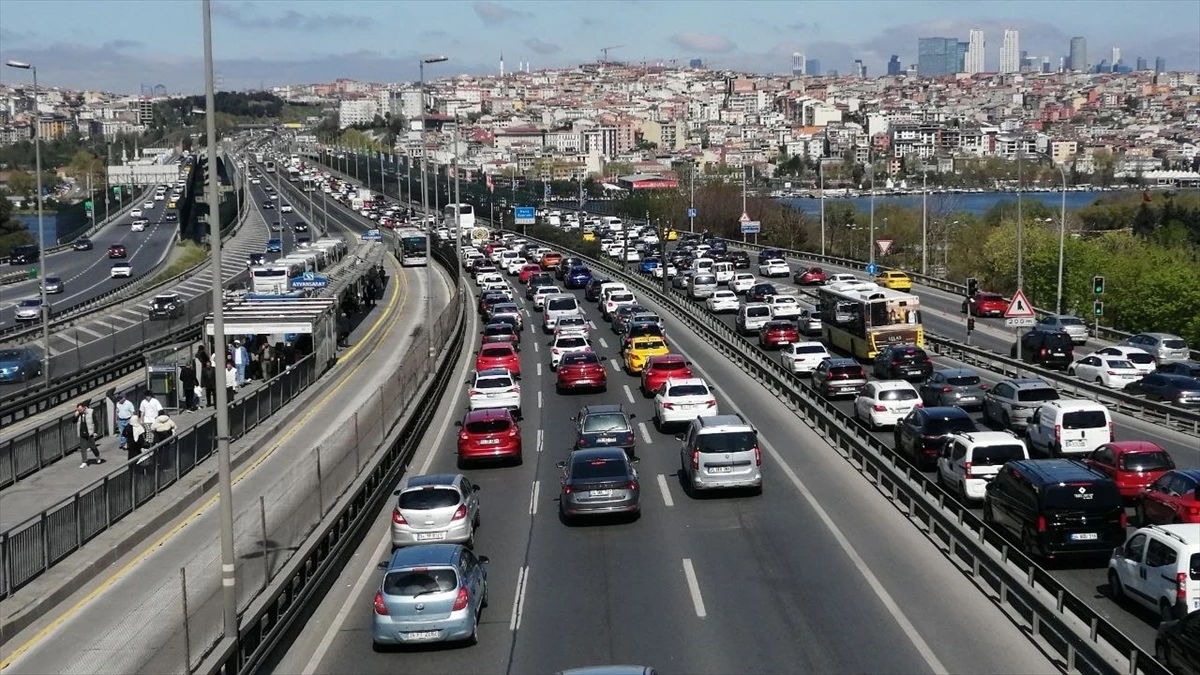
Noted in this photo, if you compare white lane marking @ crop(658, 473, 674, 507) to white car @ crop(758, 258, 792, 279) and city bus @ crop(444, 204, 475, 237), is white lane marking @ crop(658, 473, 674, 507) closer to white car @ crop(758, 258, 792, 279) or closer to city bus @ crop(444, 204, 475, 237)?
white car @ crop(758, 258, 792, 279)

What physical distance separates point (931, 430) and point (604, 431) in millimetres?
6566

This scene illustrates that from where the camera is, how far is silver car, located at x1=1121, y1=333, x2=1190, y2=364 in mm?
44031

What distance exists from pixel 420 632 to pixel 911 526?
959cm

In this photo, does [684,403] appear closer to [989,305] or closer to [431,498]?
[431,498]

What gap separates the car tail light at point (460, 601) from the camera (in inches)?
615

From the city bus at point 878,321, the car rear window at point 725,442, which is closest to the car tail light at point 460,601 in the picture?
the car rear window at point 725,442

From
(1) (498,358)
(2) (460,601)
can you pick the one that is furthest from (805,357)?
(2) (460,601)

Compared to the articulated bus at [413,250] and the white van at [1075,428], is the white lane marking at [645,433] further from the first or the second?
the articulated bus at [413,250]

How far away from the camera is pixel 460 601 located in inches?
616

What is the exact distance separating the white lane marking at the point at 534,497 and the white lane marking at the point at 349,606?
2.67 meters

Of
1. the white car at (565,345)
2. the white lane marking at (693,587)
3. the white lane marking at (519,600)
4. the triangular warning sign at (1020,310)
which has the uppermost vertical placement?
the triangular warning sign at (1020,310)

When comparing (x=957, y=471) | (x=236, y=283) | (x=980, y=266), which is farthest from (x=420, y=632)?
(x=980, y=266)

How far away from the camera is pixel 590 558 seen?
2027 centimetres

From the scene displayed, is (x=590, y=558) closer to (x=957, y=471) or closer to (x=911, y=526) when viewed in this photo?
(x=911, y=526)
